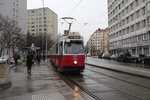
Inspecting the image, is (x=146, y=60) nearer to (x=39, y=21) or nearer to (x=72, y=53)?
(x=72, y=53)

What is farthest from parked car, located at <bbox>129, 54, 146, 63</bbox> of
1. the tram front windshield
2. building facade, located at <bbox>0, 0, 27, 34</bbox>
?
building facade, located at <bbox>0, 0, 27, 34</bbox>

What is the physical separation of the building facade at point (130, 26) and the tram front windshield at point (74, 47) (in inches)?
1479

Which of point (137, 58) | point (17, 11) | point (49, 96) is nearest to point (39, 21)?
point (17, 11)

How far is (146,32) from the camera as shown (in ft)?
173

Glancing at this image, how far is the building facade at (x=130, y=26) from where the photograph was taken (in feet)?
176

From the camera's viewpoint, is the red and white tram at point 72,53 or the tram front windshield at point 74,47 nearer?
the red and white tram at point 72,53

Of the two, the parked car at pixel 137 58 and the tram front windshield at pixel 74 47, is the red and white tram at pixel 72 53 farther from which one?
the parked car at pixel 137 58

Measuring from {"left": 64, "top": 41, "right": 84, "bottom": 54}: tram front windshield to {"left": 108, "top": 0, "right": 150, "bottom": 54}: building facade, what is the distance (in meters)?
37.6

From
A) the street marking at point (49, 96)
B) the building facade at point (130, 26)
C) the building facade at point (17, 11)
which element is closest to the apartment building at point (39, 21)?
the building facade at point (17, 11)

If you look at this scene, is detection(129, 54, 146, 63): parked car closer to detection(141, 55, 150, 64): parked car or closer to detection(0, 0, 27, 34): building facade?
detection(141, 55, 150, 64): parked car

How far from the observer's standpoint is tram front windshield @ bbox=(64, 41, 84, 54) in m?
17.0

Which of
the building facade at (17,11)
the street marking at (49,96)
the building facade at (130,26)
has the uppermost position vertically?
the building facade at (17,11)

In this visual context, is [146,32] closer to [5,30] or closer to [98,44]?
[5,30]

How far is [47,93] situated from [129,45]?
58.0 m
